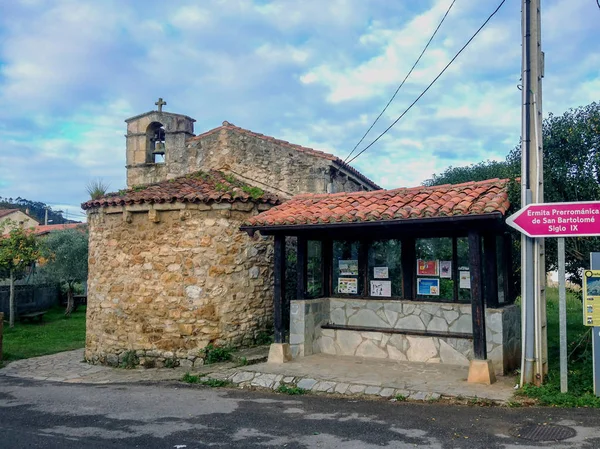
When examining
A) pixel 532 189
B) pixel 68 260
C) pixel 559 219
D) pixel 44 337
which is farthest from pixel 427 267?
pixel 68 260

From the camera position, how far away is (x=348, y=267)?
10.0 m

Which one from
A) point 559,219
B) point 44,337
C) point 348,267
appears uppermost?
point 559,219

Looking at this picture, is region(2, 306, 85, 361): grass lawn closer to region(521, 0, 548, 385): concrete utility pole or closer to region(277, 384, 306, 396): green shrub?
region(277, 384, 306, 396): green shrub

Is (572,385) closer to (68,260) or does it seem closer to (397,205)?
(397,205)

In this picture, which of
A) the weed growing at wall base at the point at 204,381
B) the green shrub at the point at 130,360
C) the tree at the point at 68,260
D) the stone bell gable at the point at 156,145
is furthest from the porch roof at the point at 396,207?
the tree at the point at 68,260

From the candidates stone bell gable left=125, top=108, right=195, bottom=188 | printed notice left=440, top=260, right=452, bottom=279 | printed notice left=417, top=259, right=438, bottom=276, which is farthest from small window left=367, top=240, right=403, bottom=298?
stone bell gable left=125, top=108, right=195, bottom=188

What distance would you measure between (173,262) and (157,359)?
2.01 metres

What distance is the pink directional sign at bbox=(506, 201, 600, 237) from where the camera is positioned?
6648 mm

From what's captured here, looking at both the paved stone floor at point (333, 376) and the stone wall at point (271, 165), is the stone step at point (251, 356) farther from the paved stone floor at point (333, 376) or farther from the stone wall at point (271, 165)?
the stone wall at point (271, 165)

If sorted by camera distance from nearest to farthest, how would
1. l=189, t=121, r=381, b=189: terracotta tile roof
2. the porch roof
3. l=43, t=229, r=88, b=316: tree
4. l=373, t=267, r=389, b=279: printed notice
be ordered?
1. the porch roof
2. l=373, t=267, r=389, b=279: printed notice
3. l=189, t=121, r=381, b=189: terracotta tile roof
4. l=43, t=229, r=88, b=316: tree

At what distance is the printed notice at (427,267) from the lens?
9.09 meters

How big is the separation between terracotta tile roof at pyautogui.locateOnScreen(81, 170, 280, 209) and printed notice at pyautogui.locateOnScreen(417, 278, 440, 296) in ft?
12.1

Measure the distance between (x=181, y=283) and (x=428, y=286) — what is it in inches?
193

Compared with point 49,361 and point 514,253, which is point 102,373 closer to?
point 49,361
